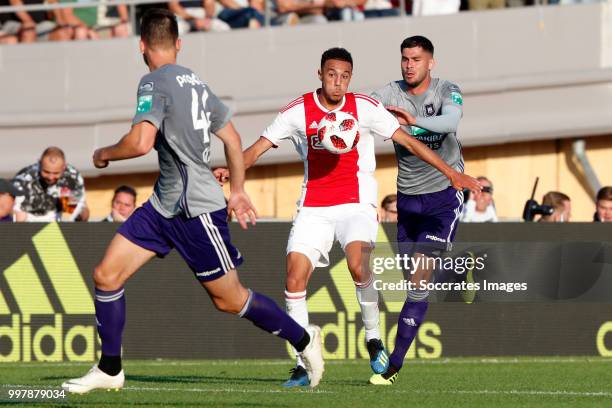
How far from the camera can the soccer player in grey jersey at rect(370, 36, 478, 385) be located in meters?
10.8

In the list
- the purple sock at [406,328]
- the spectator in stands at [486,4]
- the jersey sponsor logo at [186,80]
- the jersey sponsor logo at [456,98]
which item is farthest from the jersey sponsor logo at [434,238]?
the spectator in stands at [486,4]

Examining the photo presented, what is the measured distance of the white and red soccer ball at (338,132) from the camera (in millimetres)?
10156

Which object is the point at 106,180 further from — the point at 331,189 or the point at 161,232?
the point at 161,232

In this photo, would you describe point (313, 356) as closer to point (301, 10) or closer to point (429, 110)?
point (429, 110)

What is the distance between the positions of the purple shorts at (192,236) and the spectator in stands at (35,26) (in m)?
9.30

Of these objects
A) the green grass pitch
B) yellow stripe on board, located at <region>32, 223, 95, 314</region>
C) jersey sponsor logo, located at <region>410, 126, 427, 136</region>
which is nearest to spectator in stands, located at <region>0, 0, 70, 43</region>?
yellow stripe on board, located at <region>32, 223, 95, 314</region>

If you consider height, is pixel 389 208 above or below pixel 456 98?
below

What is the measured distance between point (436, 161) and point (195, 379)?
261 centimetres

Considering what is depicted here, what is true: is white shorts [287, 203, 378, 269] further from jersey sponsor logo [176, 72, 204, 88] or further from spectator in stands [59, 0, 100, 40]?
spectator in stands [59, 0, 100, 40]

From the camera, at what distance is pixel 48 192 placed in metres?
14.9

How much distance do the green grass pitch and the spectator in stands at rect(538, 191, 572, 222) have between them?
1.87 meters

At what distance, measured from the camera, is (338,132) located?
1015cm

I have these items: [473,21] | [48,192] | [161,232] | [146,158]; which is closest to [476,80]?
[473,21]

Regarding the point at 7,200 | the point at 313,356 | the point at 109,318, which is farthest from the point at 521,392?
the point at 7,200
